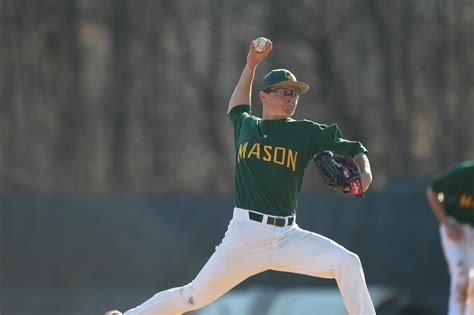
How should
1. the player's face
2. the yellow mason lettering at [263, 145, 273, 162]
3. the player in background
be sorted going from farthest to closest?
the player in background < the player's face < the yellow mason lettering at [263, 145, 273, 162]

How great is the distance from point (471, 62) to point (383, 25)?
2087mm

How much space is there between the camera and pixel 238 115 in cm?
688

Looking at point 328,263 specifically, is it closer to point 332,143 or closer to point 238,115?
point 332,143

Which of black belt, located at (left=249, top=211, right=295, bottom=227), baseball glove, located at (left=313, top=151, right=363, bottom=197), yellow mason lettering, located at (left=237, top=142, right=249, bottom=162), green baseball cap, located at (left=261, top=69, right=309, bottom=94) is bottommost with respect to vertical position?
black belt, located at (left=249, top=211, right=295, bottom=227)

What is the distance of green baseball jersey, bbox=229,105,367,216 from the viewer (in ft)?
20.8

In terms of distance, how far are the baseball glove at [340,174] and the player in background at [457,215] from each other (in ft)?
10.6

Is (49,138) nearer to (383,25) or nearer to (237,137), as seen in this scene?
(383,25)

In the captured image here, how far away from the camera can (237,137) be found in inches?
265

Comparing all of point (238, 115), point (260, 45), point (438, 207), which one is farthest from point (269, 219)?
point (438, 207)

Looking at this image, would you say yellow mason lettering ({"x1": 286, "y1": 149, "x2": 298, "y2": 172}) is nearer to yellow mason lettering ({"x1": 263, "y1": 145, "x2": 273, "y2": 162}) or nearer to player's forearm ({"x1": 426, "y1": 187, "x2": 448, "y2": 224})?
yellow mason lettering ({"x1": 263, "y1": 145, "x2": 273, "y2": 162})

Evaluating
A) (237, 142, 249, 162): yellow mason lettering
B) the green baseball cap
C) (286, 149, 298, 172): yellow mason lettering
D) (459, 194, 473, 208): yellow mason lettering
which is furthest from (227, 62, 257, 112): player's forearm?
(459, 194, 473, 208): yellow mason lettering

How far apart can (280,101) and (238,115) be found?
48 cm

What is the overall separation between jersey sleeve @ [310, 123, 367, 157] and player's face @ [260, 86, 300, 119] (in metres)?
0.25

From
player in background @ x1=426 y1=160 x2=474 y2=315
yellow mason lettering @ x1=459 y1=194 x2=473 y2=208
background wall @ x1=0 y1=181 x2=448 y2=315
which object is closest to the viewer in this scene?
player in background @ x1=426 y1=160 x2=474 y2=315
